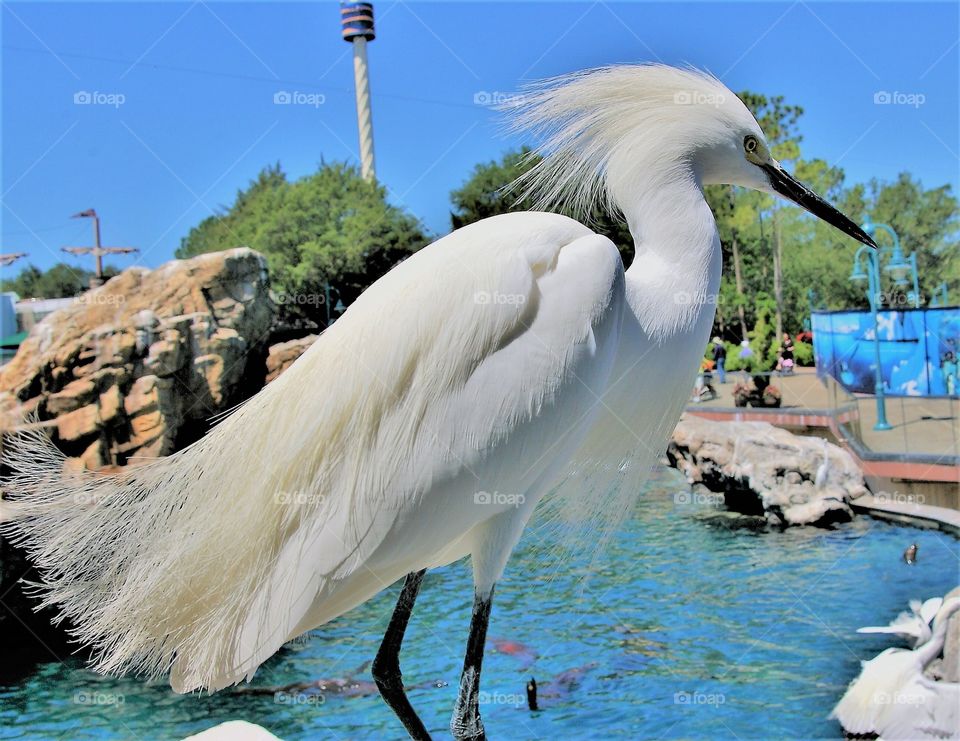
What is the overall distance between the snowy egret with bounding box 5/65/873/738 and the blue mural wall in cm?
1059

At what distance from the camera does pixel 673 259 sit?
2221mm

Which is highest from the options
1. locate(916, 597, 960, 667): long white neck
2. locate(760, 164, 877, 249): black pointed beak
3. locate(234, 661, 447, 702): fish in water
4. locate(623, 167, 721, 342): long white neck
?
locate(760, 164, 877, 249): black pointed beak

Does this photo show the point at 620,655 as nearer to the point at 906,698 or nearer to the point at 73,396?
the point at 906,698

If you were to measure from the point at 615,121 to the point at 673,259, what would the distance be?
40cm

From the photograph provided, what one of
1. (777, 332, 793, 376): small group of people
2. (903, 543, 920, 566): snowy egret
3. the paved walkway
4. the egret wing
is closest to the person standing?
(777, 332, 793, 376): small group of people

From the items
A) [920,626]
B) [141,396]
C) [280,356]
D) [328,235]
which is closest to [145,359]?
[141,396]

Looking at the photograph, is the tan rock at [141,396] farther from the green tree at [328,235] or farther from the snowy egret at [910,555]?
the green tree at [328,235]

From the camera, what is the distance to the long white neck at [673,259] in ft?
7.16

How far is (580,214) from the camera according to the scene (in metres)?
2.63

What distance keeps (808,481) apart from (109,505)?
8.08 meters

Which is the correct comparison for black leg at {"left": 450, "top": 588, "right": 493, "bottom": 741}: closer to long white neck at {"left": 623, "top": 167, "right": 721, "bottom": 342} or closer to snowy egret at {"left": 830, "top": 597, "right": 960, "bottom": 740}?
long white neck at {"left": 623, "top": 167, "right": 721, "bottom": 342}

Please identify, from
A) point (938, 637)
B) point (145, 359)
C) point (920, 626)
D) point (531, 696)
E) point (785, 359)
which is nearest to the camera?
point (938, 637)

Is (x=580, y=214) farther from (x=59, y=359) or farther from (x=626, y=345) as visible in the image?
(x=59, y=359)

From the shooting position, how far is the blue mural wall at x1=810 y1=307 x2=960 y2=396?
13.0 metres
